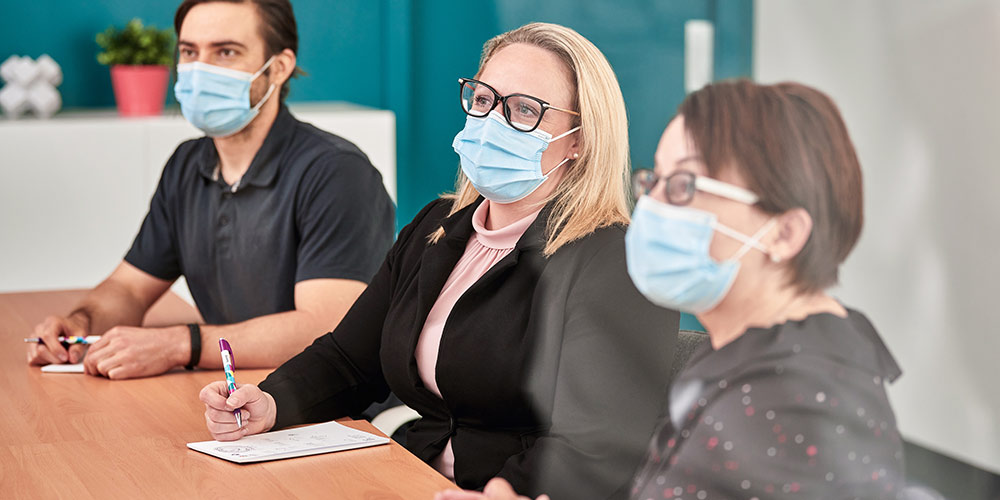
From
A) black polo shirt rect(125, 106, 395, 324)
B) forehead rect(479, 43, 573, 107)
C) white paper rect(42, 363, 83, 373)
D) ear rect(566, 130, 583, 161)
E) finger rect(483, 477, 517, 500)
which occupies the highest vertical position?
forehead rect(479, 43, 573, 107)

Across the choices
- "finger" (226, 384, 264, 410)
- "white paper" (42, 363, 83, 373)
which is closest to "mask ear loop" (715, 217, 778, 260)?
"finger" (226, 384, 264, 410)

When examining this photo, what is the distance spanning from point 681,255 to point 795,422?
0.18 m

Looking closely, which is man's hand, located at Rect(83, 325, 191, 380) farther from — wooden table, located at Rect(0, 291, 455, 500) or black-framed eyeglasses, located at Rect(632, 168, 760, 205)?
black-framed eyeglasses, located at Rect(632, 168, 760, 205)

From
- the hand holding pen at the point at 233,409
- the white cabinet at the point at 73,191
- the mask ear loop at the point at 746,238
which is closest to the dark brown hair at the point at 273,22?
the hand holding pen at the point at 233,409

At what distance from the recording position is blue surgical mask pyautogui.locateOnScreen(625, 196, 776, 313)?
3.25ft

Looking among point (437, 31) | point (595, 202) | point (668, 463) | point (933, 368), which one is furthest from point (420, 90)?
point (668, 463)

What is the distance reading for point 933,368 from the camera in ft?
9.54

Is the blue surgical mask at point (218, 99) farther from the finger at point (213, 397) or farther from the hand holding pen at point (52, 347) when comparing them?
the finger at point (213, 397)

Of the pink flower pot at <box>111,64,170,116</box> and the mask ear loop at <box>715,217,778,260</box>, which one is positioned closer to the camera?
the mask ear loop at <box>715,217,778,260</box>

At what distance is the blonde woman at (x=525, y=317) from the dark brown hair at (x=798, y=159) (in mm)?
480

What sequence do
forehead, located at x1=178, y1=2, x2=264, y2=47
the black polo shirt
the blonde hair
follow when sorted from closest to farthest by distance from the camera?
the blonde hair
the black polo shirt
forehead, located at x1=178, y1=2, x2=264, y2=47

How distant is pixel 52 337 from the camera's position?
80.9 inches

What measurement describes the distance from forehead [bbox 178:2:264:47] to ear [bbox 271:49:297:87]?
0.07 m

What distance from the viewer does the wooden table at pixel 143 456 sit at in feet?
4.49
